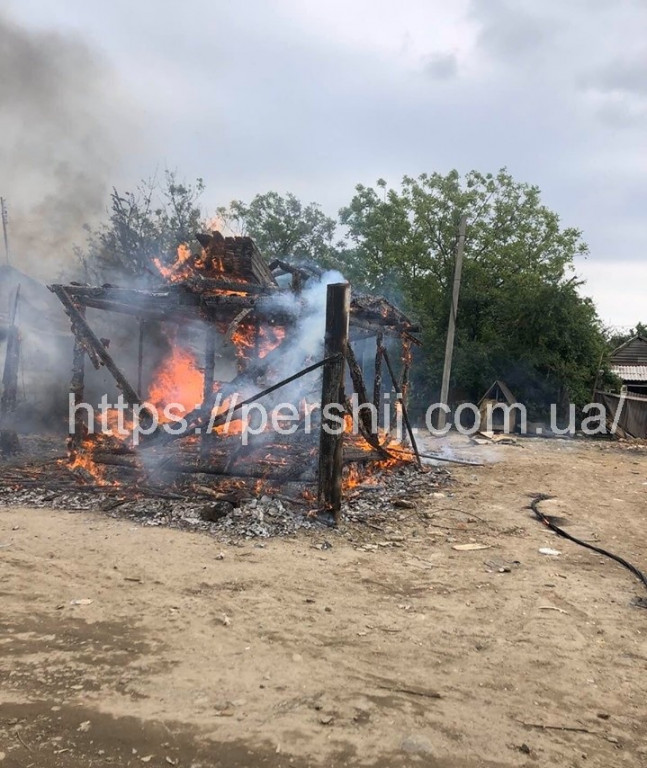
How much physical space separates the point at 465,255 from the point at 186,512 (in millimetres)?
25292

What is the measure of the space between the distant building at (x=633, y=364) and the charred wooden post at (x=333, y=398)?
2635 cm

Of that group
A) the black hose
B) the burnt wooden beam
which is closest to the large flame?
the burnt wooden beam

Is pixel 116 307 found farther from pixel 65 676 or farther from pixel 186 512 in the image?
pixel 65 676

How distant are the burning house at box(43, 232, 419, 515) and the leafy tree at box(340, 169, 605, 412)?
13237 mm

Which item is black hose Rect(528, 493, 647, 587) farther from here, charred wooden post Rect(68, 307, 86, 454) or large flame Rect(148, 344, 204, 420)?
charred wooden post Rect(68, 307, 86, 454)

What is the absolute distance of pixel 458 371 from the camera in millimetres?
22406

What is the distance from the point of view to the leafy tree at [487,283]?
21.7 metres

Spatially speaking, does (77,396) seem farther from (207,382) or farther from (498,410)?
(498,410)

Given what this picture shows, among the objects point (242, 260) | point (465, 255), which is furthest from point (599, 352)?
point (242, 260)

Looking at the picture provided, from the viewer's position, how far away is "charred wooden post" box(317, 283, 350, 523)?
6.98 metres

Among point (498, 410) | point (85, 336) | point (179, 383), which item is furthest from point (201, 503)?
point (498, 410)

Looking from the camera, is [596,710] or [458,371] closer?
[596,710]

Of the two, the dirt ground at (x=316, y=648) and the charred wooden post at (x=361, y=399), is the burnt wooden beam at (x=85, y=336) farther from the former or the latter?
the charred wooden post at (x=361, y=399)

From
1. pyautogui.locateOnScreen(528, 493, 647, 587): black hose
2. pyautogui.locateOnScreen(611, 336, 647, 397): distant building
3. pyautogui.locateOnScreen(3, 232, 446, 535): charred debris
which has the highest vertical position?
pyautogui.locateOnScreen(611, 336, 647, 397): distant building
